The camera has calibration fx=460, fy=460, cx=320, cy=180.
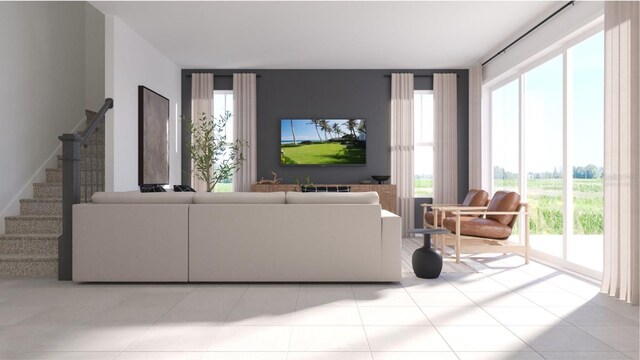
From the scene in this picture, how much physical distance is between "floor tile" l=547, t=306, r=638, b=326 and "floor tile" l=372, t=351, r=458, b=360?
3.80ft

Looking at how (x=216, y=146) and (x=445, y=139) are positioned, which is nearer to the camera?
(x=216, y=146)

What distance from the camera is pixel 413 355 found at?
2.46m

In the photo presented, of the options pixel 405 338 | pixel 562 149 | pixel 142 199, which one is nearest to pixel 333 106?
pixel 562 149

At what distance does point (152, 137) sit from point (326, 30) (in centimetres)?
294

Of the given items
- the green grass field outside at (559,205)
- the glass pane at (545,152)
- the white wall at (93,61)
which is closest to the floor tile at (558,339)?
the green grass field outside at (559,205)

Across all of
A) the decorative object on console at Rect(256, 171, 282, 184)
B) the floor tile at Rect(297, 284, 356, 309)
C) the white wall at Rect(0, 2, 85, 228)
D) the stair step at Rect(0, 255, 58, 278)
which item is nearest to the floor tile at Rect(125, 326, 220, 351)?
the floor tile at Rect(297, 284, 356, 309)

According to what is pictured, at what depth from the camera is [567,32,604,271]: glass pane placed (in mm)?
4648

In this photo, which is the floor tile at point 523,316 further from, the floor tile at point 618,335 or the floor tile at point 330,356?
the floor tile at point 330,356

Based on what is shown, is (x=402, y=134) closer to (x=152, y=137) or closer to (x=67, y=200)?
(x=152, y=137)

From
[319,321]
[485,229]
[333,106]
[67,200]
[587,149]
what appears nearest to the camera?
[319,321]

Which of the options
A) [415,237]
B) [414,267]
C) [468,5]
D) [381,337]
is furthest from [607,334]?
[415,237]

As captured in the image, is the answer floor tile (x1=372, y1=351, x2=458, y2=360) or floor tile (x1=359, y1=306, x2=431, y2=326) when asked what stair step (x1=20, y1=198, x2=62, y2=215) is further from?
floor tile (x1=372, y1=351, x2=458, y2=360)

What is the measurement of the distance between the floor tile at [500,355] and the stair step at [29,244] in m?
4.25

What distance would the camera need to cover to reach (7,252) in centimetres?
482
